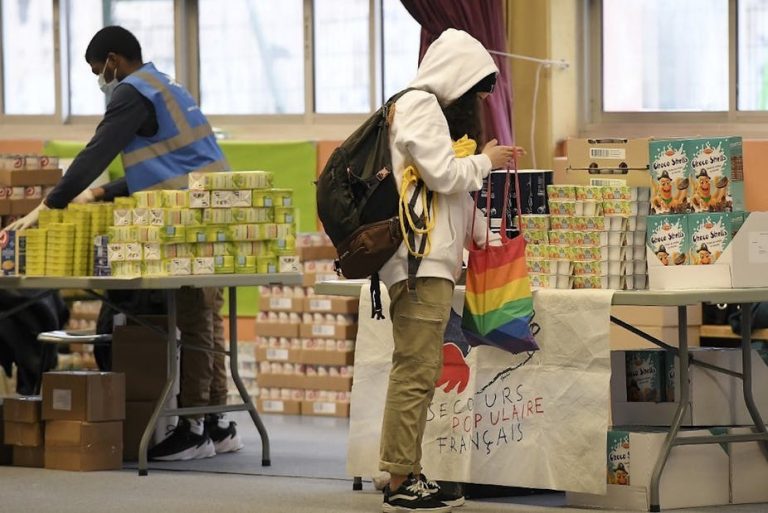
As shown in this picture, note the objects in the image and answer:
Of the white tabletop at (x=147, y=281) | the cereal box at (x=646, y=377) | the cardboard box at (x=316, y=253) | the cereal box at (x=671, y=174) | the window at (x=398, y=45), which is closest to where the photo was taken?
the cereal box at (x=671, y=174)

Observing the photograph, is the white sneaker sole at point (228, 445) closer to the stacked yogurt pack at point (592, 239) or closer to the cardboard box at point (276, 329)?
the cardboard box at point (276, 329)

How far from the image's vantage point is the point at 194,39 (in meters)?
9.63

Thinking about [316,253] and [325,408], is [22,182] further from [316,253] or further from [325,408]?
[325,408]

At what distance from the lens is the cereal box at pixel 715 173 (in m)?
4.82

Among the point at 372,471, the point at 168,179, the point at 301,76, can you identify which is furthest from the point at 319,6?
the point at 372,471

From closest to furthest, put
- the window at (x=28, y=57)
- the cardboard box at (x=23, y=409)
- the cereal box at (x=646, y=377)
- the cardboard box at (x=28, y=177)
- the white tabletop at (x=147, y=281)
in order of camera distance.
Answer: the cereal box at (x=646, y=377)
the white tabletop at (x=147, y=281)
the cardboard box at (x=23, y=409)
the cardboard box at (x=28, y=177)
the window at (x=28, y=57)

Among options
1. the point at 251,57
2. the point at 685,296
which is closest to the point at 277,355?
the point at 251,57

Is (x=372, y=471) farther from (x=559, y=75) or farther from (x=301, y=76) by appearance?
(x=301, y=76)

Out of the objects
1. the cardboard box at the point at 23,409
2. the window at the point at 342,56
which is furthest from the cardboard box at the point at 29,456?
the window at the point at 342,56

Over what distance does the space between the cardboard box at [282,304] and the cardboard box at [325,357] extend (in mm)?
233

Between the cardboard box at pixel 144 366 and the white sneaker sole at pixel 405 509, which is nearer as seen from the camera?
the white sneaker sole at pixel 405 509

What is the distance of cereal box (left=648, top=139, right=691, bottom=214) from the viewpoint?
487cm

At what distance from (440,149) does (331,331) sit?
357 centimetres

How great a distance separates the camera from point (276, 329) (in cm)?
817
